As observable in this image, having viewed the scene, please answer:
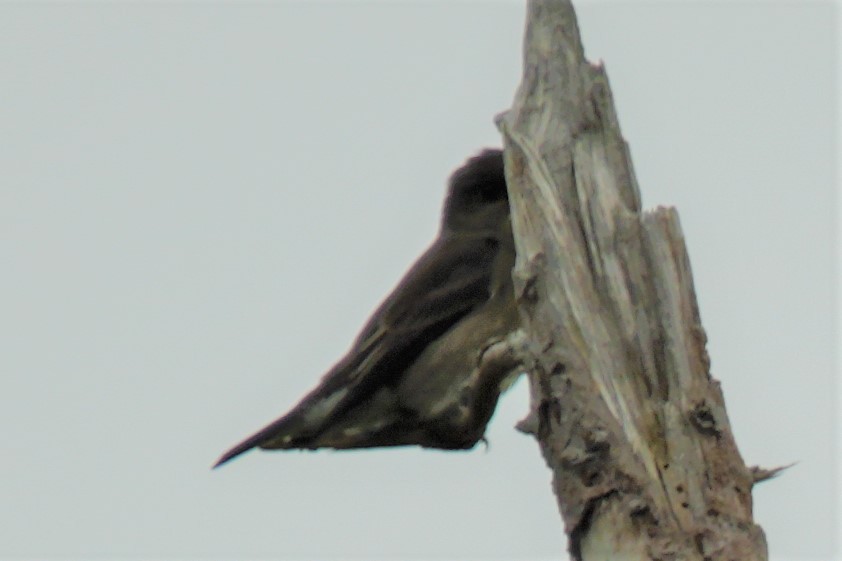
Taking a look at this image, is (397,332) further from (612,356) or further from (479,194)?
(612,356)

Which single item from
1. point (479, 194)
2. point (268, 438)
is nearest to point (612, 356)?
point (268, 438)

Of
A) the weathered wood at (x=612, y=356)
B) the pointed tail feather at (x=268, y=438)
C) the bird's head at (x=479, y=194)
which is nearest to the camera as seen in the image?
the weathered wood at (x=612, y=356)

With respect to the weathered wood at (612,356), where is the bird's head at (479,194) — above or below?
above

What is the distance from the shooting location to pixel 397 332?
7.94 metres

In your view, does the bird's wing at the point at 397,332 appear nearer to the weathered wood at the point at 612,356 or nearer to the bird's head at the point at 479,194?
the bird's head at the point at 479,194

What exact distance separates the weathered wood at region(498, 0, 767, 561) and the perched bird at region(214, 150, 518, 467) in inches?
78.5

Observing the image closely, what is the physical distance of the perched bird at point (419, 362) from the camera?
7637mm

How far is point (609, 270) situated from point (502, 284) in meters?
2.94

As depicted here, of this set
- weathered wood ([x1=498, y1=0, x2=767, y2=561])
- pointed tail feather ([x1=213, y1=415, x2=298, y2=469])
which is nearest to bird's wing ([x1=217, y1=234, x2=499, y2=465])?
pointed tail feather ([x1=213, y1=415, x2=298, y2=469])

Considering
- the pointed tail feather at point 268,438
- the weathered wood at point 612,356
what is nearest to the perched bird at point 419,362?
the pointed tail feather at point 268,438


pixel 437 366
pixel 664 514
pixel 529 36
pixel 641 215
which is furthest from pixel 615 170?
pixel 437 366

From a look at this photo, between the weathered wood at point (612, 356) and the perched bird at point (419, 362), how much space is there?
1993mm

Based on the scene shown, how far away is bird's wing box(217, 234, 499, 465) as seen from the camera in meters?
7.62

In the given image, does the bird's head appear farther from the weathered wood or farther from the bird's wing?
the weathered wood
